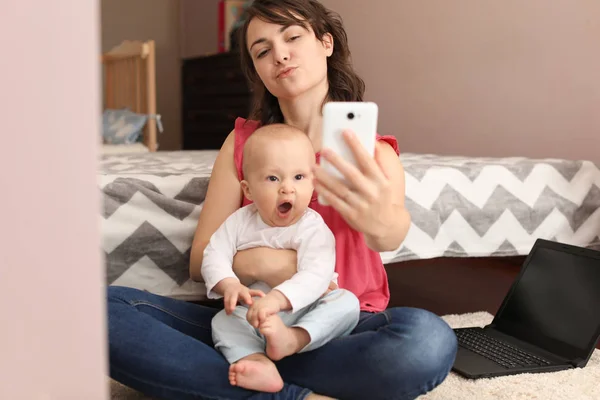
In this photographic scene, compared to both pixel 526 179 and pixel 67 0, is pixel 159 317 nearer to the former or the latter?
pixel 67 0

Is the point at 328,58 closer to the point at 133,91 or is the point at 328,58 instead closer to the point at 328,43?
the point at 328,43

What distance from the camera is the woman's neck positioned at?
1213mm

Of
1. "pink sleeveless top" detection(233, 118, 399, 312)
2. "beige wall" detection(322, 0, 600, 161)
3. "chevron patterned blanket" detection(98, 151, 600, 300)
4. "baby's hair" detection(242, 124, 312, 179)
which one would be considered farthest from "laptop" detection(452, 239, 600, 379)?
"beige wall" detection(322, 0, 600, 161)

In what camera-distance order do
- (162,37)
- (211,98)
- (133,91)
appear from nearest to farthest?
1. (133,91)
2. (211,98)
3. (162,37)

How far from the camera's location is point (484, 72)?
2678 millimetres

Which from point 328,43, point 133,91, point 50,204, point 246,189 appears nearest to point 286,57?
point 328,43

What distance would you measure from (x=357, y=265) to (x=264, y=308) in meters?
0.28

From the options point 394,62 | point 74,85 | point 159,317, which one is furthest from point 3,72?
point 394,62

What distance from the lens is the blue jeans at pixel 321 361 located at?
0.93 metres

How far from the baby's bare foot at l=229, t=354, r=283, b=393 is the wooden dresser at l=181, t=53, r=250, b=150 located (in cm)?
274

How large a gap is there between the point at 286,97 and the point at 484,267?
1355 mm

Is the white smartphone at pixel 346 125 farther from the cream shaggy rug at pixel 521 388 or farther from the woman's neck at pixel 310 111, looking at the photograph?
the cream shaggy rug at pixel 521 388

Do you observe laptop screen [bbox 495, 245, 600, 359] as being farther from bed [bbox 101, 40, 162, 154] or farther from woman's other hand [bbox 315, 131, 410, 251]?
bed [bbox 101, 40, 162, 154]

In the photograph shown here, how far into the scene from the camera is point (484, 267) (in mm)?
2309
